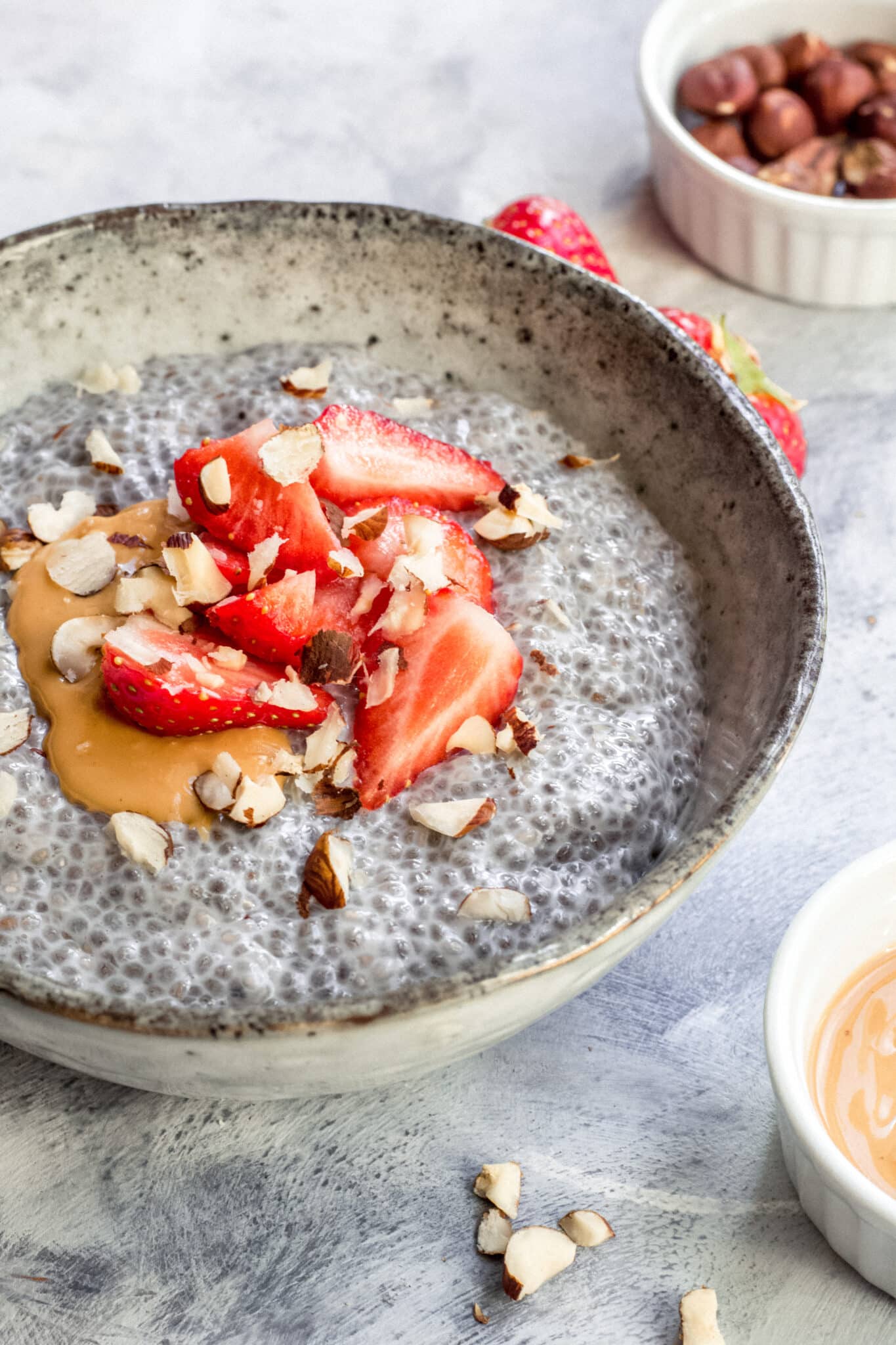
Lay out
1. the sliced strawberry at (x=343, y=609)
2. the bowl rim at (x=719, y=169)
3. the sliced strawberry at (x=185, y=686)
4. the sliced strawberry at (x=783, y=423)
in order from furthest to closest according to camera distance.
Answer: the bowl rim at (x=719, y=169), the sliced strawberry at (x=783, y=423), the sliced strawberry at (x=343, y=609), the sliced strawberry at (x=185, y=686)

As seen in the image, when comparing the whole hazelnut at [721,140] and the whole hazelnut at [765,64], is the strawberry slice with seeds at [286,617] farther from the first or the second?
the whole hazelnut at [765,64]

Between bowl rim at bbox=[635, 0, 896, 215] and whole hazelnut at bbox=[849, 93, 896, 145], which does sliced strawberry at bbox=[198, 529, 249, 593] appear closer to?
bowl rim at bbox=[635, 0, 896, 215]

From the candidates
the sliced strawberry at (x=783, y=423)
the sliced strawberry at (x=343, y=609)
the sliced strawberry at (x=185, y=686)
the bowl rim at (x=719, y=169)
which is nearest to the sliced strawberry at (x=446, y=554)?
the sliced strawberry at (x=343, y=609)

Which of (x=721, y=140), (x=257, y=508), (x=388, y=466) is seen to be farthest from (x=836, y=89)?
(x=257, y=508)

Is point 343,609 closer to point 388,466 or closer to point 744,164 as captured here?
point 388,466

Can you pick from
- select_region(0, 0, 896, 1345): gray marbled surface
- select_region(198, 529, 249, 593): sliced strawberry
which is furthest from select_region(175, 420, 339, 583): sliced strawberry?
select_region(0, 0, 896, 1345): gray marbled surface

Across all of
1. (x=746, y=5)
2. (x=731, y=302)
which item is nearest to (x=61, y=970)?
(x=731, y=302)
